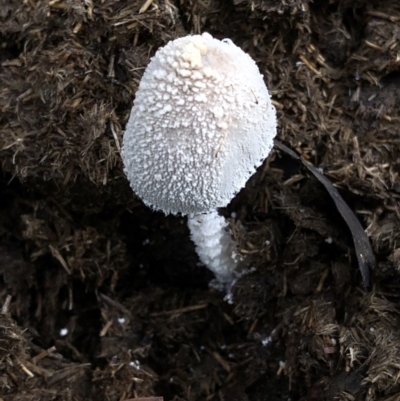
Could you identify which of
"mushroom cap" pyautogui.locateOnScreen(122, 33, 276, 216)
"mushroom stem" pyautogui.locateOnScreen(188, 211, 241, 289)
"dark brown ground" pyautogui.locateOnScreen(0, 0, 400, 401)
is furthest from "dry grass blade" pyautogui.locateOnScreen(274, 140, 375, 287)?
"mushroom cap" pyautogui.locateOnScreen(122, 33, 276, 216)

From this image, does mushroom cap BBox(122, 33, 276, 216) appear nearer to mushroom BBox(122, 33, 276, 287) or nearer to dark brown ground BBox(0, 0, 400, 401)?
mushroom BBox(122, 33, 276, 287)

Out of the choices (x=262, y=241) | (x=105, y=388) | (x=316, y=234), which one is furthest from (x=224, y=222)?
(x=105, y=388)

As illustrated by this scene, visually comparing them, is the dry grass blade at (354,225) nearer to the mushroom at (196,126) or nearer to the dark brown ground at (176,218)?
the dark brown ground at (176,218)

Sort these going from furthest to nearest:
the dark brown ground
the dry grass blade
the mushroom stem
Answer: the mushroom stem < the dark brown ground < the dry grass blade

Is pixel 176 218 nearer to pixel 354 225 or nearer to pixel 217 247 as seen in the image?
pixel 217 247

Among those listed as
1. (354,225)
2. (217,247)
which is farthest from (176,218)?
(354,225)

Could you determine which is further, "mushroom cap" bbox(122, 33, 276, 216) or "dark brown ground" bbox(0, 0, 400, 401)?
"dark brown ground" bbox(0, 0, 400, 401)

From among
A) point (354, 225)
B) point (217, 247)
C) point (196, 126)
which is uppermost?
point (196, 126)
